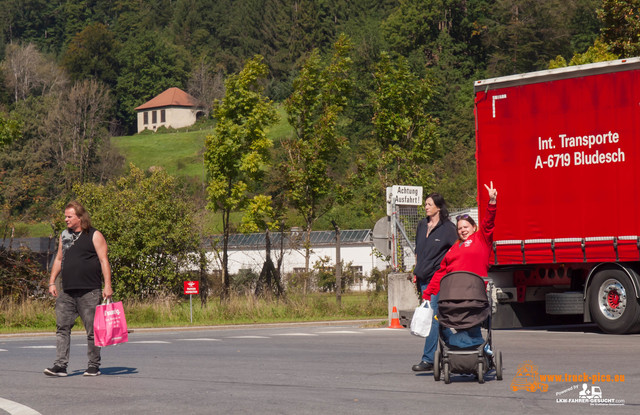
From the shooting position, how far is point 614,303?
1691 centimetres

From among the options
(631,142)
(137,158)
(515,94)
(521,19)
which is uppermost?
(521,19)

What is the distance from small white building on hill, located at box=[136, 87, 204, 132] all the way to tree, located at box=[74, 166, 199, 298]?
354 ft

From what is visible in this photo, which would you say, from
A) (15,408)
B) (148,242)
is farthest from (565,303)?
(148,242)

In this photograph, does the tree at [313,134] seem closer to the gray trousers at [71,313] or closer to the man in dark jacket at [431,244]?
the gray trousers at [71,313]

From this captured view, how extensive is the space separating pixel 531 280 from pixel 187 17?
153 meters

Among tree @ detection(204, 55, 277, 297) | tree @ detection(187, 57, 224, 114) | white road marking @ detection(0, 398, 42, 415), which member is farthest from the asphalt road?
tree @ detection(187, 57, 224, 114)

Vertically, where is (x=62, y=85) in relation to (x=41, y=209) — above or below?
above

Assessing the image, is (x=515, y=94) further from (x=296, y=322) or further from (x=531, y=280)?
(x=296, y=322)

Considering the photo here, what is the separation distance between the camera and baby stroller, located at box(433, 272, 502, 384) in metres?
9.90

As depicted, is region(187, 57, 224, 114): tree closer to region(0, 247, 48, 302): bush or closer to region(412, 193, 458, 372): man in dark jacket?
region(0, 247, 48, 302): bush

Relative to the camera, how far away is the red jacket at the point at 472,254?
1022 cm

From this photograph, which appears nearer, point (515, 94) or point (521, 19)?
point (515, 94)

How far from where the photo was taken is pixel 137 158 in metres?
123

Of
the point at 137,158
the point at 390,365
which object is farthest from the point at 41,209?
the point at 390,365
